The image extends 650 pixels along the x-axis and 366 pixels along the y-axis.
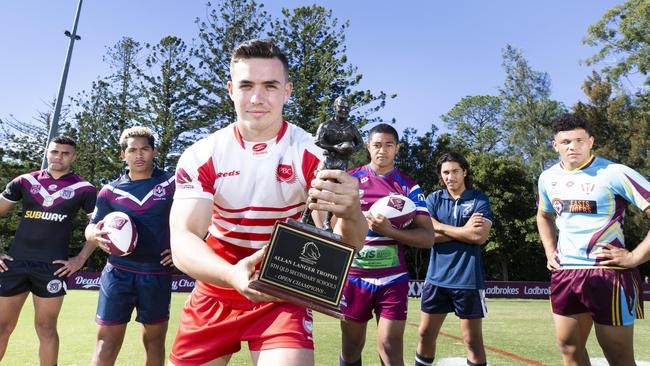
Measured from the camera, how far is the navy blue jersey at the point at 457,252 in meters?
5.94

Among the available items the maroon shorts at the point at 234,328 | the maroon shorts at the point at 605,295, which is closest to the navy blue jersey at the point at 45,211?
the maroon shorts at the point at 234,328

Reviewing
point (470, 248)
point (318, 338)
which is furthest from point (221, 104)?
point (470, 248)

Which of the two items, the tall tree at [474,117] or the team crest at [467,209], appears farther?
the tall tree at [474,117]

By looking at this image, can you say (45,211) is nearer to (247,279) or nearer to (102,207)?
(102,207)

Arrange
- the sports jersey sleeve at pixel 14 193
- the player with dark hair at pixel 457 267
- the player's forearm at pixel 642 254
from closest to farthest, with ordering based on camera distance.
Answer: the player's forearm at pixel 642 254, the player with dark hair at pixel 457 267, the sports jersey sleeve at pixel 14 193

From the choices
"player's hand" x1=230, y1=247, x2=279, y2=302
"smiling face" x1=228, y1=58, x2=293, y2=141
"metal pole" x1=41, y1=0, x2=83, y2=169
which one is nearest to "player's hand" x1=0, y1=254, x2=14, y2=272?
"smiling face" x1=228, y1=58, x2=293, y2=141

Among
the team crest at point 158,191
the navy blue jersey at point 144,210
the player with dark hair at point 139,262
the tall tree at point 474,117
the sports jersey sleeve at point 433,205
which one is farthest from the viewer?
the tall tree at point 474,117

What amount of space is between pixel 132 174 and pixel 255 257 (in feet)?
13.2

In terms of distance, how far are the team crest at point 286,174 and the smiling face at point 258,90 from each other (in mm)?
265

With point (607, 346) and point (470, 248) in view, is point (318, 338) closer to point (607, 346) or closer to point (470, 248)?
point (470, 248)

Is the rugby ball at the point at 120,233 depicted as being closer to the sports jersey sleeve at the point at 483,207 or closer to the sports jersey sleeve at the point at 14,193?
the sports jersey sleeve at the point at 14,193

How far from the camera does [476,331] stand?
18.9 feet

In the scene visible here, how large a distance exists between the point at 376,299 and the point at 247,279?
3222 millimetres

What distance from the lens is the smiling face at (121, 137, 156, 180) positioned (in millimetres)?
5664
